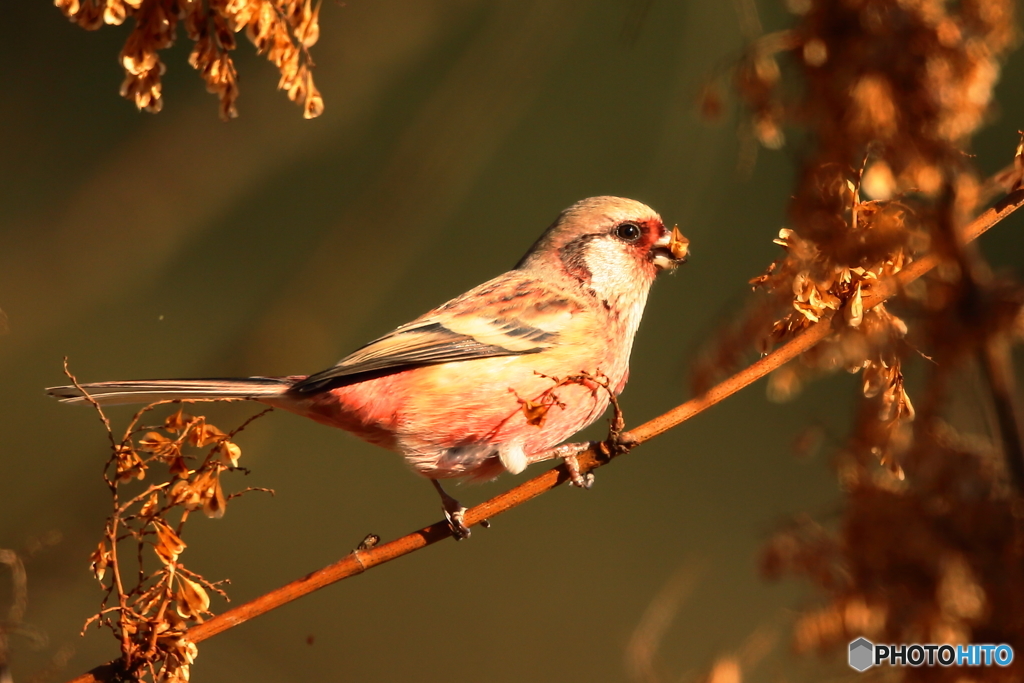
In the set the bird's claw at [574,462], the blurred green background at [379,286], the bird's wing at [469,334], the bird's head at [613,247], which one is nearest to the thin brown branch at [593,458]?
the bird's claw at [574,462]

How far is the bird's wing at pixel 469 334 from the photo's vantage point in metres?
3.21

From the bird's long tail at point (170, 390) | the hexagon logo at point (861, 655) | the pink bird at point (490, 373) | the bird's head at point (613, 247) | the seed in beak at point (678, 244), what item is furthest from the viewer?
the bird's head at point (613, 247)

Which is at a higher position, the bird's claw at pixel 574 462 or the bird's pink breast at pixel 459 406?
the bird's pink breast at pixel 459 406

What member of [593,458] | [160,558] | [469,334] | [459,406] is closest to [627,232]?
[469,334]

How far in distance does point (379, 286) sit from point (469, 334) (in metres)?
0.69

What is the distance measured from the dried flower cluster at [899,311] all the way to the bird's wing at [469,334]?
1293mm

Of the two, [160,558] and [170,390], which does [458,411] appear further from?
[160,558]

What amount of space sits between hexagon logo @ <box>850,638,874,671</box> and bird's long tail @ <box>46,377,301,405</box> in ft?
6.16

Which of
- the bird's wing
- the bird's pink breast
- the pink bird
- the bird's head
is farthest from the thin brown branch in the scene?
the bird's head

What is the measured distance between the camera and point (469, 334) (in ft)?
11.1

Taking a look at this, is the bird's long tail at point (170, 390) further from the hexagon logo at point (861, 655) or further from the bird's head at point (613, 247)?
the hexagon logo at point (861, 655)

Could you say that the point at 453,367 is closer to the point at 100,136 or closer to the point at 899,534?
the point at 899,534

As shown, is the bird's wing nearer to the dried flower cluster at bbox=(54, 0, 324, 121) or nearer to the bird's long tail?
the bird's long tail

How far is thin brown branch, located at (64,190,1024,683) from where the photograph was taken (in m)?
1.81
